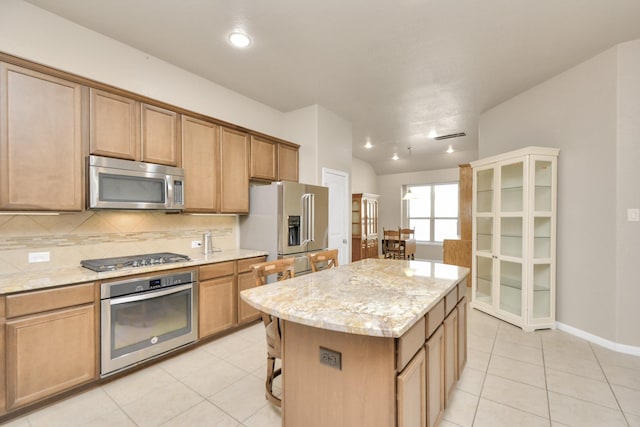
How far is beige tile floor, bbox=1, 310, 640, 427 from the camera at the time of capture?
6.04 ft

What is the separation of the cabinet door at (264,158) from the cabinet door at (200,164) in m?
0.52

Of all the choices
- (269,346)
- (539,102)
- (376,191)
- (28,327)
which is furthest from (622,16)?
(376,191)

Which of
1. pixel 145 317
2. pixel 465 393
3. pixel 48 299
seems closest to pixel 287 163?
pixel 145 317

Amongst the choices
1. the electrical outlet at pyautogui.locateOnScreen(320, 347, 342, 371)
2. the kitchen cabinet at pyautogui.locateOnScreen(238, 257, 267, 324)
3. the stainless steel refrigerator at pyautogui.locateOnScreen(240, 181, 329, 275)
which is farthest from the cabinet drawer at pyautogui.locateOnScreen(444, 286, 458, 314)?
the kitchen cabinet at pyautogui.locateOnScreen(238, 257, 267, 324)

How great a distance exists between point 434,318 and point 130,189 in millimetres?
2678

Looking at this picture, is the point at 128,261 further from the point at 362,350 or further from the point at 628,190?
the point at 628,190

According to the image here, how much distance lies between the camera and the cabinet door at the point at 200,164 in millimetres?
2971

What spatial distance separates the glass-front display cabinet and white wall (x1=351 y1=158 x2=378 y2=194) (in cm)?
421

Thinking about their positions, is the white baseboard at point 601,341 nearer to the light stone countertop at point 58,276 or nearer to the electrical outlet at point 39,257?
the light stone countertop at point 58,276

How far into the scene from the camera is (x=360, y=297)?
1.47 metres

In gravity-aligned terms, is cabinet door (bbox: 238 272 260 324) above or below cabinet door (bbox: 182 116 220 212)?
below

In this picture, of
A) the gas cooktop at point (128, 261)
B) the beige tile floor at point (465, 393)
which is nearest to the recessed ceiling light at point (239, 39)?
the gas cooktop at point (128, 261)

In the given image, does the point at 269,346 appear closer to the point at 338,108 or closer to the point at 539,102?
the point at 338,108

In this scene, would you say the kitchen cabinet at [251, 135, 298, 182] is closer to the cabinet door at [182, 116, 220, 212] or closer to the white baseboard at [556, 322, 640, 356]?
the cabinet door at [182, 116, 220, 212]
